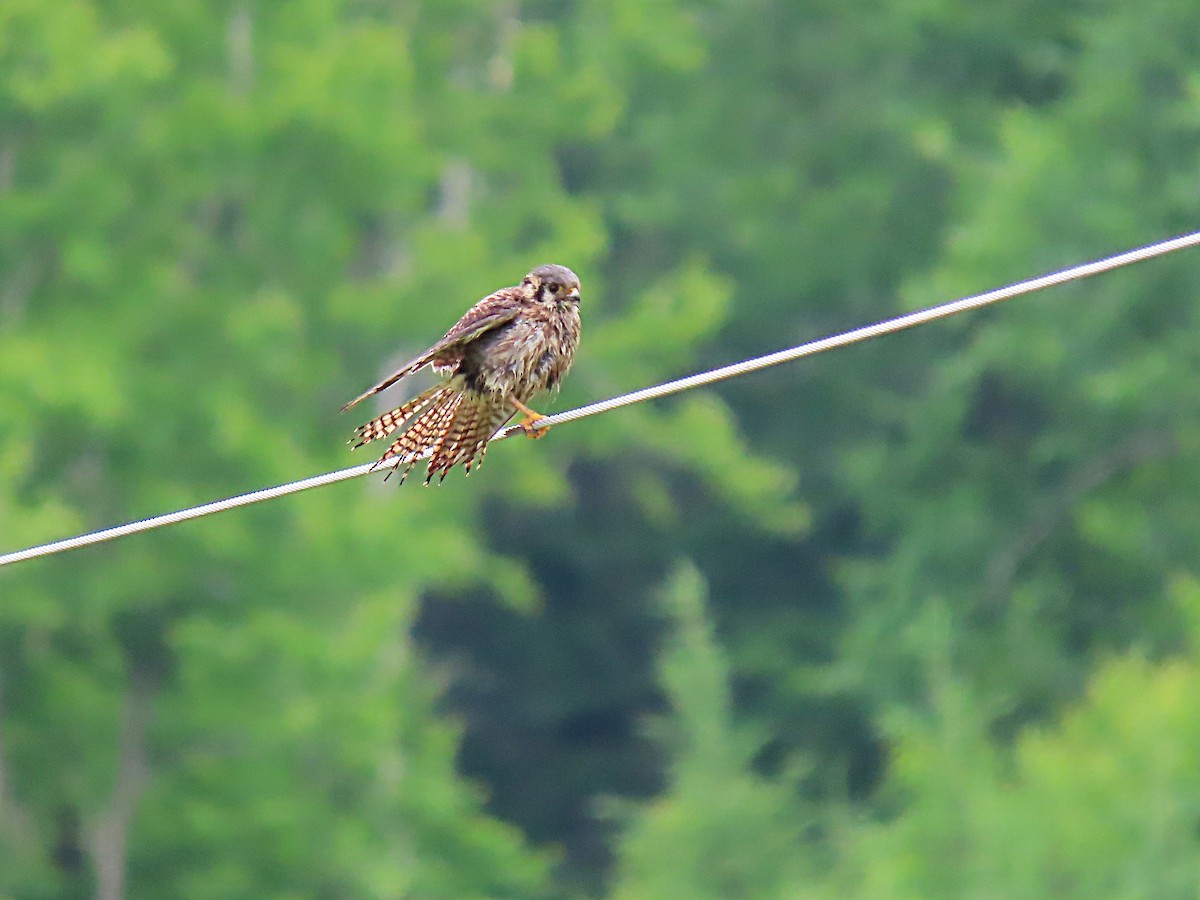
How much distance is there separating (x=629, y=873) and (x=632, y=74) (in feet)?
32.8

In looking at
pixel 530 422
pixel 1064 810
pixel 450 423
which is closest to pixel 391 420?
pixel 450 423

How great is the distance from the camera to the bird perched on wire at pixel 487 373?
8242 millimetres

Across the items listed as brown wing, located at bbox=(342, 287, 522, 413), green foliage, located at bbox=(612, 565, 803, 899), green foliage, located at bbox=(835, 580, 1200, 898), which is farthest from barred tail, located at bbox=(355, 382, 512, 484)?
green foliage, located at bbox=(612, 565, 803, 899)

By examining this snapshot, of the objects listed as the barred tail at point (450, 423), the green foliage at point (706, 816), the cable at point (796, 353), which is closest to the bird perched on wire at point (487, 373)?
the barred tail at point (450, 423)

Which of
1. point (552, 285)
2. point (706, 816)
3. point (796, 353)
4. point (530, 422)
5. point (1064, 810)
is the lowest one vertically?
point (796, 353)

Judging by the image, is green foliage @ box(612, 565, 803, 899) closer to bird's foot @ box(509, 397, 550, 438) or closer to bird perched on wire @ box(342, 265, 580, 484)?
bird perched on wire @ box(342, 265, 580, 484)

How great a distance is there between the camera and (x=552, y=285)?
334 inches

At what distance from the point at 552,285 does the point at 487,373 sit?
0.40 metres

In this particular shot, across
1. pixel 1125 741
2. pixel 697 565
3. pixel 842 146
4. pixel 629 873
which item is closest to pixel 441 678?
pixel 697 565

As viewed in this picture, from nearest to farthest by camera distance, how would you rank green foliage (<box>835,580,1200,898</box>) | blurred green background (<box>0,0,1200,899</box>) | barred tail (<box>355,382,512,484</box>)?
barred tail (<box>355,382,512,484</box>) < green foliage (<box>835,580,1200,898</box>) < blurred green background (<box>0,0,1200,899</box>)

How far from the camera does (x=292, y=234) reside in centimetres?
2616

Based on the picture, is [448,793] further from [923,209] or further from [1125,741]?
[923,209]

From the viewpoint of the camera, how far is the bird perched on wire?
8.24 metres

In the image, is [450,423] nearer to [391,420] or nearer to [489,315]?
[391,420]
